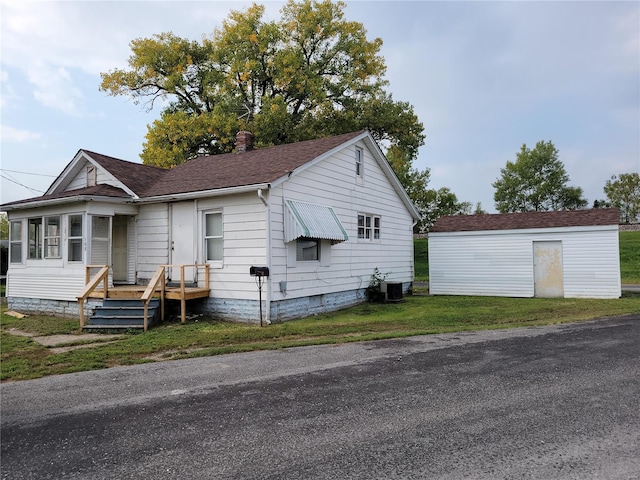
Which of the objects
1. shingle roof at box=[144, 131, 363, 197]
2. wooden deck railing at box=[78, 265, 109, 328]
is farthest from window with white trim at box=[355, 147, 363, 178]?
wooden deck railing at box=[78, 265, 109, 328]

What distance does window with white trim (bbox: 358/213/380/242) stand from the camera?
1533cm

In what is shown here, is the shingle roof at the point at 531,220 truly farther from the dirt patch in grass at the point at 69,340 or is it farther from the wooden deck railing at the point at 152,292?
the dirt patch in grass at the point at 69,340

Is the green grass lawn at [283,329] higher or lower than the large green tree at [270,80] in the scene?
lower

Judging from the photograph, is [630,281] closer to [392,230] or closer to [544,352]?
[392,230]

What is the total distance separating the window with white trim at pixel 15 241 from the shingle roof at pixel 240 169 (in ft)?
15.2

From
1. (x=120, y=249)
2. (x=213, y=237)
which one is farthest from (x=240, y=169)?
(x=120, y=249)

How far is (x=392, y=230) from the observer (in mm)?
17438

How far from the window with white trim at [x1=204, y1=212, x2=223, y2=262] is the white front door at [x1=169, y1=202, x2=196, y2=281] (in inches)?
14.8

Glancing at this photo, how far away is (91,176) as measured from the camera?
14883mm

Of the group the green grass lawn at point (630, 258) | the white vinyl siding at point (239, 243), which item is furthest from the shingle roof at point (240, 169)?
the green grass lawn at point (630, 258)

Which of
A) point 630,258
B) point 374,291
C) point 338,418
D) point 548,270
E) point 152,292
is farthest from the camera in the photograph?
point 630,258

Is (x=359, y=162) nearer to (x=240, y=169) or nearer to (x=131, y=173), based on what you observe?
(x=240, y=169)

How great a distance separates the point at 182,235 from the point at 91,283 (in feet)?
8.59

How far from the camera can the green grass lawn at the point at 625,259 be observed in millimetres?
28547
